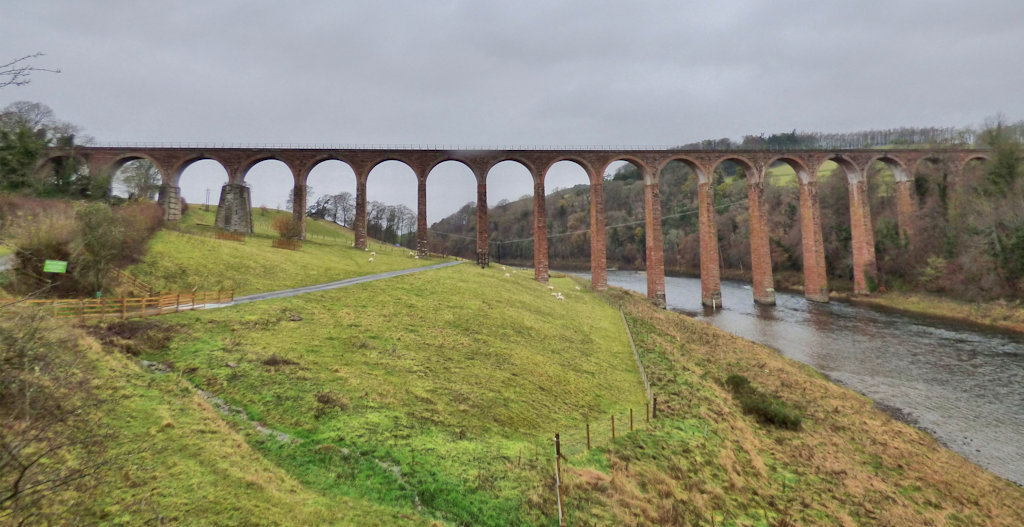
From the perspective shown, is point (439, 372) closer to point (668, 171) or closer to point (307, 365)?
point (307, 365)

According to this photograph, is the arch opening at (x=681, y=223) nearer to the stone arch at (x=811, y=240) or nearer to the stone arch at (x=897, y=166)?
the stone arch at (x=811, y=240)

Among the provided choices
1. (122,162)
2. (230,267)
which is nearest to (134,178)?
(122,162)

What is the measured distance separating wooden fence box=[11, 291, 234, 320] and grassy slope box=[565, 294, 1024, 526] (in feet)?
48.3

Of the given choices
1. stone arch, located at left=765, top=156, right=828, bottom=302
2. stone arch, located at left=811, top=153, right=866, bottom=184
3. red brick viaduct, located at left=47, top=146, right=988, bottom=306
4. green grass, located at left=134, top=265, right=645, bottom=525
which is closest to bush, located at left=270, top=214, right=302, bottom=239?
red brick viaduct, located at left=47, top=146, right=988, bottom=306

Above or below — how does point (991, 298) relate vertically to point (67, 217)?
below

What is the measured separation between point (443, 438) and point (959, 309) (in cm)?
4412

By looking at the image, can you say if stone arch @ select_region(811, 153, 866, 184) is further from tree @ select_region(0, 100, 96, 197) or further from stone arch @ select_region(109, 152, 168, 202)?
tree @ select_region(0, 100, 96, 197)

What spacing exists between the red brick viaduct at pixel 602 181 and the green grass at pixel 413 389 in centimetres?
2196

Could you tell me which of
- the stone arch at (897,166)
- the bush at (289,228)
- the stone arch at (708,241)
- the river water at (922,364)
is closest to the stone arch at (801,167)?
the stone arch at (897,166)

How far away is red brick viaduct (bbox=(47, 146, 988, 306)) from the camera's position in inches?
1432

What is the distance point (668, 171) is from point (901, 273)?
6915cm

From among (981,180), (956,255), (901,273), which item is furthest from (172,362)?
(981,180)

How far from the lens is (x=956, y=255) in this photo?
35906mm

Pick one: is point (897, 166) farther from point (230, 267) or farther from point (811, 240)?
point (230, 267)
